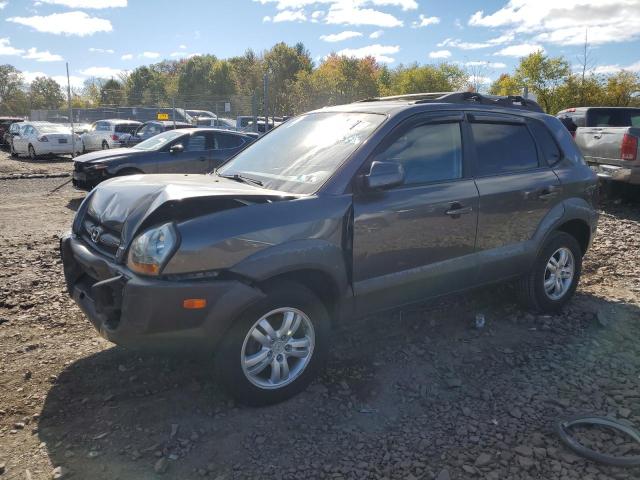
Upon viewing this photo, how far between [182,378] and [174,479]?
0.98 meters

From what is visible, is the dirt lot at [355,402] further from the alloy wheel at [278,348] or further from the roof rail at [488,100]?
the roof rail at [488,100]

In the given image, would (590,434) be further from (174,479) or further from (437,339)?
(174,479)

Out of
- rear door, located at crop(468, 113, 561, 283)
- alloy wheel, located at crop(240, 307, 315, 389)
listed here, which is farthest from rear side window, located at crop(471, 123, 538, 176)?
alloy wheel, located at crop(240, 307, 315, 389)

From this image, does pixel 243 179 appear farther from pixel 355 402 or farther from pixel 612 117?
pixel 612 117

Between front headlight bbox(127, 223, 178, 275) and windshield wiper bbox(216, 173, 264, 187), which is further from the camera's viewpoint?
windshield wiper bbox(216, 173, 264, 187)

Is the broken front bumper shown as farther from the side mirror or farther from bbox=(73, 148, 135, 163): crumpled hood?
bbox=(73, 148, 135, 163): crumpled hood

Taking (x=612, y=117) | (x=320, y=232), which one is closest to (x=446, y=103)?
(x=320, y=232)

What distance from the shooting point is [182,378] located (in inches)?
139

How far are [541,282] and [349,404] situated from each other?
7.68ft

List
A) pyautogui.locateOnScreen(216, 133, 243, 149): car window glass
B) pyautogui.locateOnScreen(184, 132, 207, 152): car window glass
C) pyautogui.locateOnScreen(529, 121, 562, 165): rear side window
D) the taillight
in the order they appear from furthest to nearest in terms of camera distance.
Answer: pyautogui.locateOnScreen(216, 133, 243, 149): car window glass → pyautogui.locateOnScreen(184, 132, 207, 152): car window glass → the taillight → pyautogui.locateOnScreen(529, 121, 562, 165): rear side window

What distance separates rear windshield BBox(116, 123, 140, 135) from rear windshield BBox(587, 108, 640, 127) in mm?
16415

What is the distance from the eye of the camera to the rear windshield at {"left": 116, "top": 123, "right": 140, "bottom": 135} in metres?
21.1

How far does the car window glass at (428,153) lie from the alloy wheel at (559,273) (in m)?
1.51

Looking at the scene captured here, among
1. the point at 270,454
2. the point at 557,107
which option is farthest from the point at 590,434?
the point at 557,107
